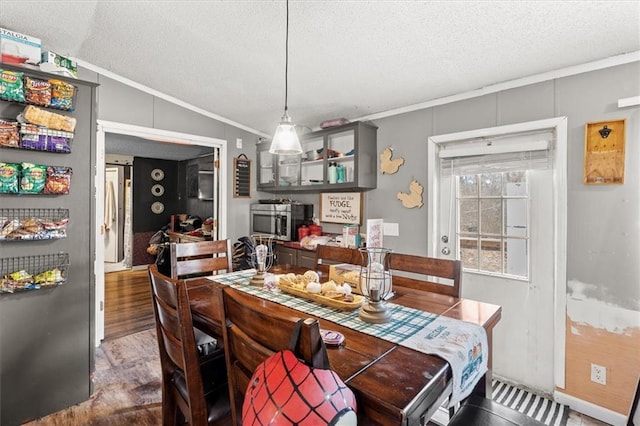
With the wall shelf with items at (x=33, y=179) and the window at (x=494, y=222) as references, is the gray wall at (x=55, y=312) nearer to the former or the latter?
the wall shelf with items at (x=33, y=179)

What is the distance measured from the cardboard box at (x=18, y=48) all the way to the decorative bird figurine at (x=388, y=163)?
2668mm

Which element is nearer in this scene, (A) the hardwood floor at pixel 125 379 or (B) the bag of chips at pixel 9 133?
(B) the bag of chips at pixel 9 133

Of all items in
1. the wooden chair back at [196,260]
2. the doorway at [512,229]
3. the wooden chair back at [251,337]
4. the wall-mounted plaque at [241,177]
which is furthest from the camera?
the wall-mounted plaque at [241,177]

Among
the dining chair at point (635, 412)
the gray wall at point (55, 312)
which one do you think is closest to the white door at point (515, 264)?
the dining chair at point (635, 412)

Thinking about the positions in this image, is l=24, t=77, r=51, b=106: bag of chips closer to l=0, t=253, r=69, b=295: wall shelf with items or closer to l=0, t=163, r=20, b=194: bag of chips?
l=0, t=163, r=20, b=194: bag of chips

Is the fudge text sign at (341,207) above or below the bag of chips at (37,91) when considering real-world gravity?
below

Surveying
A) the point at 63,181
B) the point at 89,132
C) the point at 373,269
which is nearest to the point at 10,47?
the point at 89,132

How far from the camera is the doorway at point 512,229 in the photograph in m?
2.20

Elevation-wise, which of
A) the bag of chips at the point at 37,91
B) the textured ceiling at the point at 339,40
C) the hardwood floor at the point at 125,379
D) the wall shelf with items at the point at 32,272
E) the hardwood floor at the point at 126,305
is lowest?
the hardwood floor at the point at 125,379

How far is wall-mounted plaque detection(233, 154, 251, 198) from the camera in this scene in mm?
3918

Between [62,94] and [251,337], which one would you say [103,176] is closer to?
[62,94]

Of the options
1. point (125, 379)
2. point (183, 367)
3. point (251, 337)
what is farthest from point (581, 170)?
point (125, 379)

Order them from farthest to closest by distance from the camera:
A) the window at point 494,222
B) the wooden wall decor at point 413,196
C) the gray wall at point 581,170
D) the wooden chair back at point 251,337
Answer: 1. the wooden wall decor at point 413,196
2. the window at point 494,222
3. the gray wall at point 581,170
4. the wooden chair back at point 251,337

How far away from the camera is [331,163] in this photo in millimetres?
3365
